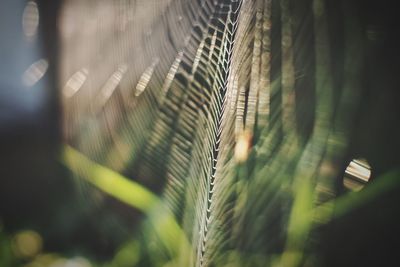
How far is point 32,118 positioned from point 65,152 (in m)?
0.09

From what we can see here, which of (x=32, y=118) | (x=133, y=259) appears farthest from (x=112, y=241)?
(x=32, y=118)

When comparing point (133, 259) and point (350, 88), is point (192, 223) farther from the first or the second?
point (350, 88)

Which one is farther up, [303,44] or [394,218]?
[303,44]

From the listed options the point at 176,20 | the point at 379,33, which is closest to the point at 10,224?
the point at 176,20

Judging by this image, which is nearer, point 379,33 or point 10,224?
point 379,33

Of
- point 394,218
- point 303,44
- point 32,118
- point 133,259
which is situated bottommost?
point 133,259

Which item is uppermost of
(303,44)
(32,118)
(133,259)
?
(303,44)

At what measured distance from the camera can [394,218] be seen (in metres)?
0.62

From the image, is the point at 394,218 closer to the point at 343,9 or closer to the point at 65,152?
the point at 343,9

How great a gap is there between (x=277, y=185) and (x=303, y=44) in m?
0.24

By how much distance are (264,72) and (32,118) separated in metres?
0.47

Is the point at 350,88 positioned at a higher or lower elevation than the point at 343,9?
lower

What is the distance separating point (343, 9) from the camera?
642 millimetres

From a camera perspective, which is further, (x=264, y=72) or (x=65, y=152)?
(x=65, y=152)
